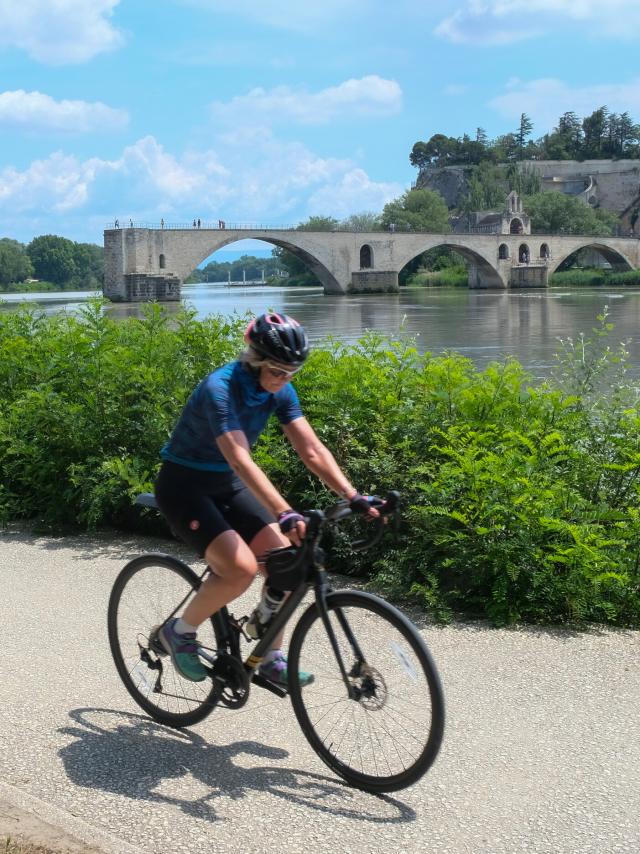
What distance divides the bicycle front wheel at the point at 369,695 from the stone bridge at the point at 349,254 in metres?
64.7

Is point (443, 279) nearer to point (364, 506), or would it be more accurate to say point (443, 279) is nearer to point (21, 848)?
point (364, 506)

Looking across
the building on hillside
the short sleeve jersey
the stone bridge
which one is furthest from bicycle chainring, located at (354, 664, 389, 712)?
the building on hillside

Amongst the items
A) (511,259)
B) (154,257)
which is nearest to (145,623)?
(154,257)

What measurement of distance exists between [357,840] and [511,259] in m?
92.1

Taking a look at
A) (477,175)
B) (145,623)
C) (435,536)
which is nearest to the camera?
(145,623)

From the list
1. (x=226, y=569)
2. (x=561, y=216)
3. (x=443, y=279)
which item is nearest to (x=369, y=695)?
(x=226, y=569)

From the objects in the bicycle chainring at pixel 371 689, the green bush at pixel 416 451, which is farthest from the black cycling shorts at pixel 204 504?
the green bush at pixel 416 451

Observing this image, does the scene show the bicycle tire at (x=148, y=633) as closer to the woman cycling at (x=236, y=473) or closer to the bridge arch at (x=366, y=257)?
the woman cycling at (x=236, y=473)

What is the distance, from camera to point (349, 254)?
82188 mm

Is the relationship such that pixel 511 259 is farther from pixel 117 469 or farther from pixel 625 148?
pixel 117 469

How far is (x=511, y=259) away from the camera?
91812 mm

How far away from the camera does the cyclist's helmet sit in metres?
2.92

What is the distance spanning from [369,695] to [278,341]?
3.54 ft

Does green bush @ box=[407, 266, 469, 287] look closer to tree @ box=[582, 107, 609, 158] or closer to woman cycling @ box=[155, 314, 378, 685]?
tree @ box=[582, 107, 609, 158]
